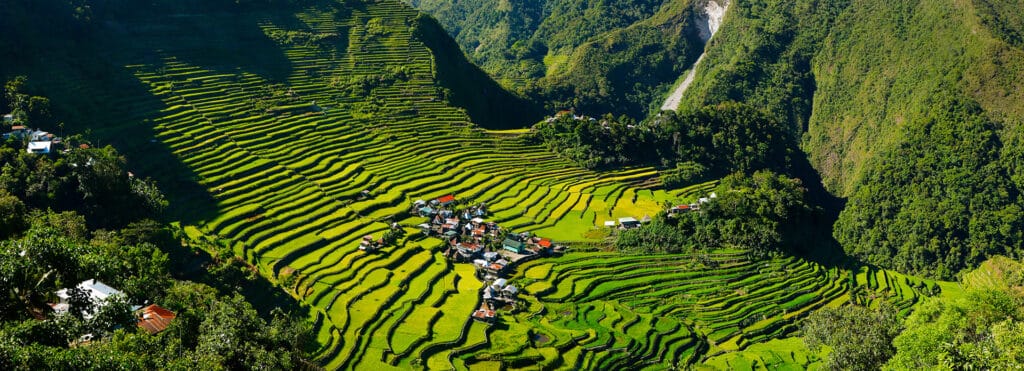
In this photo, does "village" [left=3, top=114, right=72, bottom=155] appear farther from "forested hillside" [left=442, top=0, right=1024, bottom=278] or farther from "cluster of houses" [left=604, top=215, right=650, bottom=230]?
"forested hillside" [left=442, top=0, right=1024, bottom=278]

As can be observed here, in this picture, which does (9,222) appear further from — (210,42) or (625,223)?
(210,42)

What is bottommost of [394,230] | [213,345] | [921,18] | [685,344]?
[685,344]

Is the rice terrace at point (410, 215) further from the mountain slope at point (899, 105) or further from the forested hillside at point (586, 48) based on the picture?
the forested hillside at point (586, 48)

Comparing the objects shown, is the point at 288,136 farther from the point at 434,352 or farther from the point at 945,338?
the point at 945,338

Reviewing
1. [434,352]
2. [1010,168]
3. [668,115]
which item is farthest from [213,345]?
[1010,168]

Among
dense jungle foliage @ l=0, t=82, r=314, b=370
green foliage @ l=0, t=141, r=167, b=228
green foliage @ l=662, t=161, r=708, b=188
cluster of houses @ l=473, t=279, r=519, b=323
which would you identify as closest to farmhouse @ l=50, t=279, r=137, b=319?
dense jungle foliage @ l=0, t=82, r=314, b=370

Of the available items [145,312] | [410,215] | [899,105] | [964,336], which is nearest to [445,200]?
[410,215]
